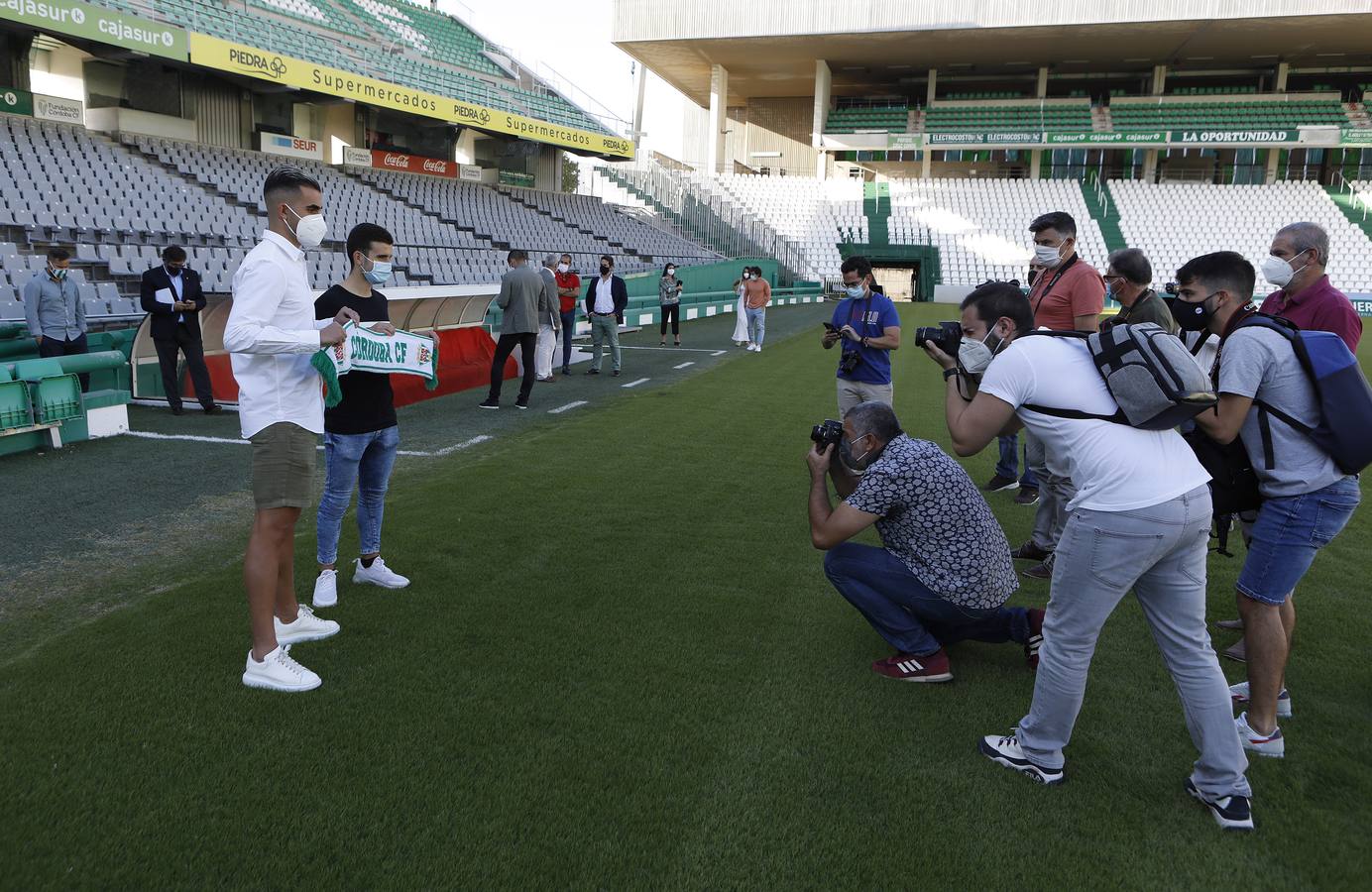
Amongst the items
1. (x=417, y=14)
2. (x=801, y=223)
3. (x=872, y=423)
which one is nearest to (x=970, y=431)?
(x=872, y=423)

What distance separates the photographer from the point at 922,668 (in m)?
4.02

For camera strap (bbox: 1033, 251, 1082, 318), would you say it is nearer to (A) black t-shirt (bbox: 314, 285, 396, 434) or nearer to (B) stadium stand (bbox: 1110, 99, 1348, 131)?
(A) black t-shirt (bbox: 314, 285, 396, 434)

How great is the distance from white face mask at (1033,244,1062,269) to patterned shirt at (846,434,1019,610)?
7.59 feet

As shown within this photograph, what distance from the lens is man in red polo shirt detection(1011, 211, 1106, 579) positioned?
5.52 metres

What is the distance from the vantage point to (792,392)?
13.1 m

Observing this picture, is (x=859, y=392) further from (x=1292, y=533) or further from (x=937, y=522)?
(x=1292, y=533)

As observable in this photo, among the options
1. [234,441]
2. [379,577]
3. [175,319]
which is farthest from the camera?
[175,319]

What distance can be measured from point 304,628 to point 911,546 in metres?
2.79

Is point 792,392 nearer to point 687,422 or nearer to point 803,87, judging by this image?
point 687,422

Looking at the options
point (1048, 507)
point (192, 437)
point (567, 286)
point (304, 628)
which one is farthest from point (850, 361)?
point (567, 286)

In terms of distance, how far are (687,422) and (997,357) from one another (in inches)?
298

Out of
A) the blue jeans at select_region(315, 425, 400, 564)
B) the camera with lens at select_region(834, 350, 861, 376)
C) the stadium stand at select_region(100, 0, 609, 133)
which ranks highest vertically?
the stadium stand at select_region(100, 0, 609, 133)

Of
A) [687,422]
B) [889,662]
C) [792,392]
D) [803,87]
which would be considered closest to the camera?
[889,662]

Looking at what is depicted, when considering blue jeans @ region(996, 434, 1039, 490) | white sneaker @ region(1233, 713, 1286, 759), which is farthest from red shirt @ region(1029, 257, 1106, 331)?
white sneaker @ region(1233, 713, 1286, 759)
